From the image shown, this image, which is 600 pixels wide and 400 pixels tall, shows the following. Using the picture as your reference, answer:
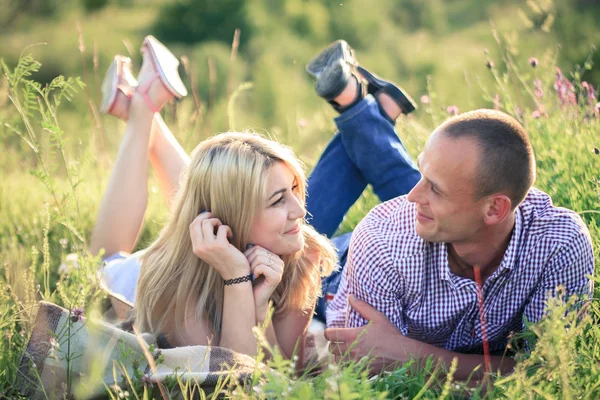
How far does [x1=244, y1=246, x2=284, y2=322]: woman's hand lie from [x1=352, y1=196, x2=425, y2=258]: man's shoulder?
351 mm

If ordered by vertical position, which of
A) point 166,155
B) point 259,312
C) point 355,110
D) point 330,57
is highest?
point 330,57

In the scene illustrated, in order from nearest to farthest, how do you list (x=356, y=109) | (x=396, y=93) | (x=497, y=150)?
1. (x=497, y=150)
2. (x=356, y=109)
3. (x=396, y=93)

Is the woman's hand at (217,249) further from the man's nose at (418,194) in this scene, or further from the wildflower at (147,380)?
the man's nose at (418,194)

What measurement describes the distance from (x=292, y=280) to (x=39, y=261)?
1762mm

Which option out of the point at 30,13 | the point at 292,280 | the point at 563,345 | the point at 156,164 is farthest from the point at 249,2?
the point at 563,345

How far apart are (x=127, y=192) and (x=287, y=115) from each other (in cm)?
281

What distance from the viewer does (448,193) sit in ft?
8.89

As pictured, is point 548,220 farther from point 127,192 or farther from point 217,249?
point 127,192

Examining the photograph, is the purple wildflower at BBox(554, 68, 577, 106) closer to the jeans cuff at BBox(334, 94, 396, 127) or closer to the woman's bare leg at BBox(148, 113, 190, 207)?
the jeans cuff at BBox(334, 94, 396, 127)

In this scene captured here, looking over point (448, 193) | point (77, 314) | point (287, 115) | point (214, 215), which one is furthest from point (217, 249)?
point (287, 115)

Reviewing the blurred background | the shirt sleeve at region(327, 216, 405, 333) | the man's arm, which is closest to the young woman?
the shirt sleeve at region(327, 216, 405, 333)

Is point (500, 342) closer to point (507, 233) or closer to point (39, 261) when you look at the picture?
point (507, 233)

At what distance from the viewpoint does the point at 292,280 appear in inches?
122

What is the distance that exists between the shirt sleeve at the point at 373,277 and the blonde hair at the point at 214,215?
0.87 feet
